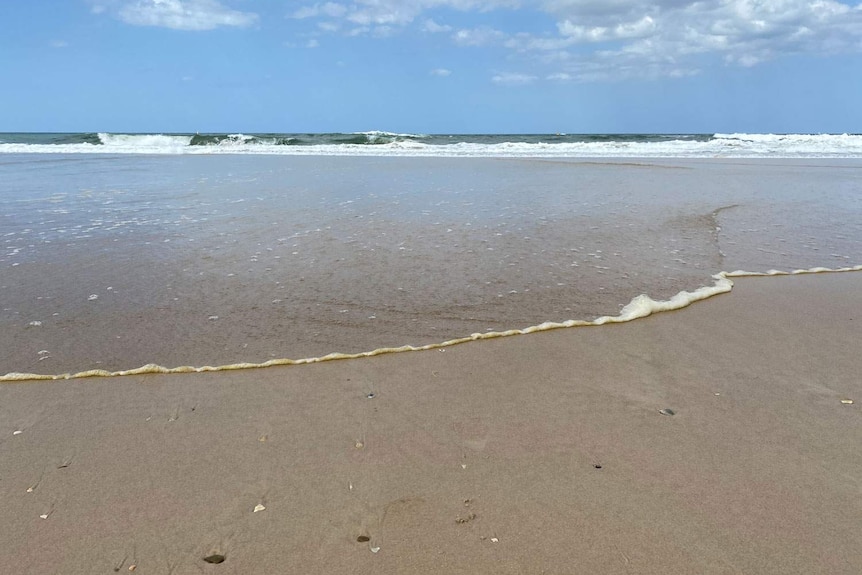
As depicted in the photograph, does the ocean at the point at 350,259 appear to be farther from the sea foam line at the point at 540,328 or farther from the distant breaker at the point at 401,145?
the distant breaker at the point at 401,145

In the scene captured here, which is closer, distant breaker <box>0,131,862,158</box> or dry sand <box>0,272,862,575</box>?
dry sand <box>0,272,862,575</box>

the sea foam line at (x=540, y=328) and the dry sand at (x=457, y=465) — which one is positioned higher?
the sea foam line at (x=540, y=328)

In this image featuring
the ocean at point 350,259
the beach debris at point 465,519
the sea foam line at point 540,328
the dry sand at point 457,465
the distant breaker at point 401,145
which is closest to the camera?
the dry sand at point 457,465

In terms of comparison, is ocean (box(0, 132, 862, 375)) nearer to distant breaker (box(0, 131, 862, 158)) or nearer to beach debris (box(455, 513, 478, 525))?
beach debris (box(455, 513, 478, 525))

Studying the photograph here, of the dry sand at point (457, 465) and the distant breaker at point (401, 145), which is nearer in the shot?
the dry sand at point (457, 465)

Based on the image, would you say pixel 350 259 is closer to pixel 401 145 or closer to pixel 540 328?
pixel 540 328

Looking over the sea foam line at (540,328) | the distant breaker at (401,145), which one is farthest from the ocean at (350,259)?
the distant breaker at (401,145)

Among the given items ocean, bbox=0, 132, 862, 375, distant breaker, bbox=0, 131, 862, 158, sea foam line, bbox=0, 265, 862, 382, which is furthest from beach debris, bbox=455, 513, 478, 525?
distant breaker, bbox=0, 131, 862, 158

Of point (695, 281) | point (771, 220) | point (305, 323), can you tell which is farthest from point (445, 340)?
point (771, 220)

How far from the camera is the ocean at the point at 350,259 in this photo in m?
3.95

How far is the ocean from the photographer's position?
13.0ft

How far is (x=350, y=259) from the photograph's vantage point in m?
5.84

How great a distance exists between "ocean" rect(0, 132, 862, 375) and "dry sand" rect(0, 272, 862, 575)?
0.56 metres

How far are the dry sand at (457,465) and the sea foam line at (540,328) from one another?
84 millimetres
